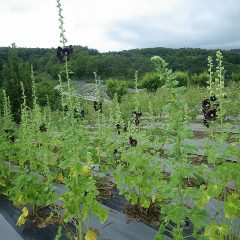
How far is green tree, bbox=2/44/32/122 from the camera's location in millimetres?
15592

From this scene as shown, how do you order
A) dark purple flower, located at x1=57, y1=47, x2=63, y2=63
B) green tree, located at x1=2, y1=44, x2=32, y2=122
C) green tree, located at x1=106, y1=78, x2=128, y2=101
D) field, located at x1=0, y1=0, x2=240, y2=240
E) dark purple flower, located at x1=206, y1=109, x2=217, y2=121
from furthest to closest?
1. green tree, located at x1=106, y1=78, x2=128, y2=101
2. green tree, located at x1=2, y1=44, x2=32, y2=122
3. dark purple flower, located at x1=206, y1=109, x2=217, y2=121
4. dark purple flower, located at x1=57, y1=47, x2=63, y2=63
5. field, located at x1=0, y1=0, x2=240, y2=240

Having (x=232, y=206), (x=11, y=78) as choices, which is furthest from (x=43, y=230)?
(x=11, y=78)

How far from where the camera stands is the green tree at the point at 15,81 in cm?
1559

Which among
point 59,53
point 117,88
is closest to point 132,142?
point 59,53

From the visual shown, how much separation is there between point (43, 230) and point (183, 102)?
2.53 metres

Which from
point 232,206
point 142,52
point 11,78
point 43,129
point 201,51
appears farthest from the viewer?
point 142,52

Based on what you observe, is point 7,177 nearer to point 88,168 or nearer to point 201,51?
point 88,168

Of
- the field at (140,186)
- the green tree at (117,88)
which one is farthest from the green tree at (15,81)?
the field at (140,186)

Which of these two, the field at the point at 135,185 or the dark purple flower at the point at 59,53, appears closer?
the field at the point at 135,185

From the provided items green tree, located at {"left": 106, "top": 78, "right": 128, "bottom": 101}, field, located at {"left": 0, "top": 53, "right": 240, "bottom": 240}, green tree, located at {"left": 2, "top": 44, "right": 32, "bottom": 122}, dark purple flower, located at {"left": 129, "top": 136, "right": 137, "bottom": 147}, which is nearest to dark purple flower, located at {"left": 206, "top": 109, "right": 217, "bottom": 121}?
field, located at {"left": 0, "top": 53, "right": 240, "bottom": 240}

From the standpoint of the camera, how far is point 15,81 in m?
16.0

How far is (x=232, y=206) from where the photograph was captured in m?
3.05

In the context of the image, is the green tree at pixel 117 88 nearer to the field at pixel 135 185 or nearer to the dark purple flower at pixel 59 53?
the field at pixel 135 185

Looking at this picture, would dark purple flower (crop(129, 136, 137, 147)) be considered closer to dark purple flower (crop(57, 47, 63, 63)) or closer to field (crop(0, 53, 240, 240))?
field (crop(0, 53, 240, 240))
